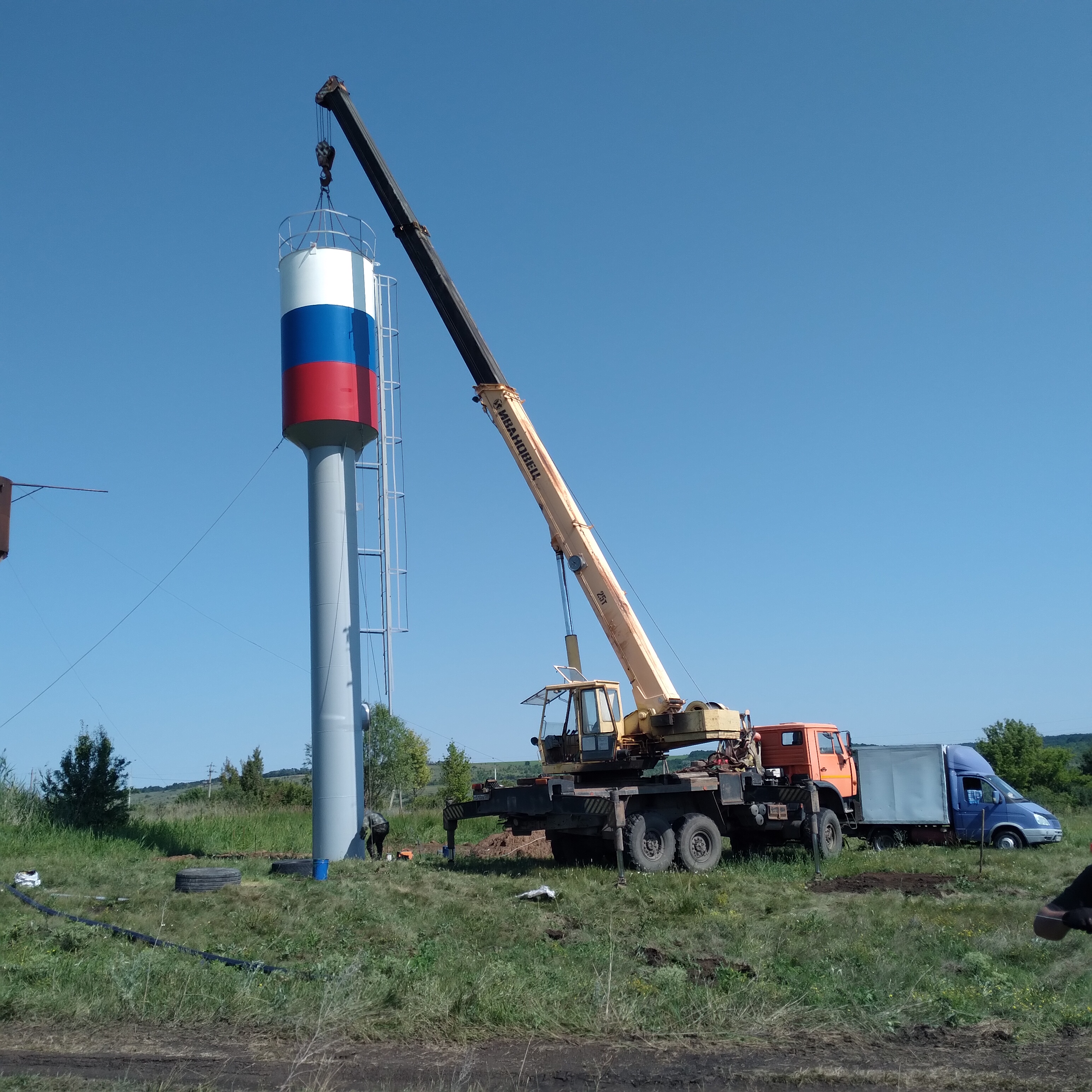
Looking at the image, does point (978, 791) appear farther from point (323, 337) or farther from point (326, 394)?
point (323, 337)

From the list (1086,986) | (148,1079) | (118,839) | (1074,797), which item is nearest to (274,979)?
(148,1079)

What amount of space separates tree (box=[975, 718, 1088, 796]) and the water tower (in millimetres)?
50020

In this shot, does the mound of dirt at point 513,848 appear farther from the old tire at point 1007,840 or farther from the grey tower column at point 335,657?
the old tire at point 1007,840

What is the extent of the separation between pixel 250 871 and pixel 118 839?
8.07 metres

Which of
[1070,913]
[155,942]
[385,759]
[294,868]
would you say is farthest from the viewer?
[385,759]

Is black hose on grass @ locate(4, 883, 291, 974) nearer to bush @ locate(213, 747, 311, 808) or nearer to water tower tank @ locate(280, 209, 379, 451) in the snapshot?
water tower tank @ locate(280, 209, 379, 451)

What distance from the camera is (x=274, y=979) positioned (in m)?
9.68

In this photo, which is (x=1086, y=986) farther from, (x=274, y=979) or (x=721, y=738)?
(x=721, y=738)

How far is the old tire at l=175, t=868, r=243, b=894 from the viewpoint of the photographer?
1541 cm

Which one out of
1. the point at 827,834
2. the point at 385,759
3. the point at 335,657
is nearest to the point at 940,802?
the point at 827,834

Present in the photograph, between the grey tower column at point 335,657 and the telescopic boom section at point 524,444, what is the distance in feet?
13.3

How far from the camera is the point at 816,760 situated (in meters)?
23.4

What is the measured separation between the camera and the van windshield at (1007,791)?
23.9 metres

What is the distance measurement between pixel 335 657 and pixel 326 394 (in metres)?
5.94
